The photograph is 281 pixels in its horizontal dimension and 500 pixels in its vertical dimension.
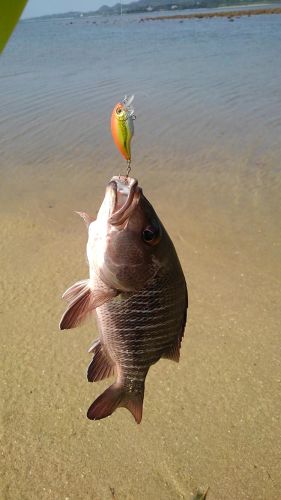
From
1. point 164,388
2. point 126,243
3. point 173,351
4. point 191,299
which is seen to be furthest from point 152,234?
point 191,299

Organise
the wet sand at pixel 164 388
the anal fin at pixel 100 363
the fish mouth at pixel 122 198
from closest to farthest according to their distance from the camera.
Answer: the fish mouth at pixel 122 198, the anal fin at pixel 100 363, the wet sand at pixel 164 388

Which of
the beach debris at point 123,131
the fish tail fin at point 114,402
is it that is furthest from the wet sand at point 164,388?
the beach debris at point 123,131

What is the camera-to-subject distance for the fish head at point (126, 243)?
169 centimetres

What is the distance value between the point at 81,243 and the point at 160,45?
23.4 m

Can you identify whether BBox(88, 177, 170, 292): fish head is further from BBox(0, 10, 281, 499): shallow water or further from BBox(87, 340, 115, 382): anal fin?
BBox(0, 10, 281, 499): shallow water

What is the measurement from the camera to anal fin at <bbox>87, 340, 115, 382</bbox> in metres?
2.02

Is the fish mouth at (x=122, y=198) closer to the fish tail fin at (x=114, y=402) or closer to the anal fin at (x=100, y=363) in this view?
the anal fin at (x=100, y=363)

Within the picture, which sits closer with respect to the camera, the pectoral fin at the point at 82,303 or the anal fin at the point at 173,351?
the pectoral fin at the point at 82,303

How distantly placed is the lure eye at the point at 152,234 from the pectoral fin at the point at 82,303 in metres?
0.23

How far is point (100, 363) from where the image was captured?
203 centimetres

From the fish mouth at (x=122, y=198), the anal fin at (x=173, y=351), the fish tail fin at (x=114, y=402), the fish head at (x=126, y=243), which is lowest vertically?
the fish tail fin at (x=114, y=402)

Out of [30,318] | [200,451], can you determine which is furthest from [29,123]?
[200,451]

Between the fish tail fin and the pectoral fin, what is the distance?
13.6 inches

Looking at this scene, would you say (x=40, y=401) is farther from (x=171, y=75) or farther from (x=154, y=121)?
(x=171, y=75)
